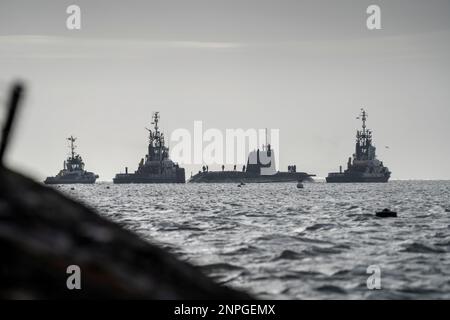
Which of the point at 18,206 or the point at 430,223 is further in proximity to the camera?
the point at 430,223

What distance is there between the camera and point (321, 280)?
44.0ft

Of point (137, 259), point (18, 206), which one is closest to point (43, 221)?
point (18, 206)

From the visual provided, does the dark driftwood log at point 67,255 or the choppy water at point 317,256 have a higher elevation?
the dark driftwood log at point 67,255

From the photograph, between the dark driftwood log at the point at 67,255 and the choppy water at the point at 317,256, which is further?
the choppy water at the point at 317,256

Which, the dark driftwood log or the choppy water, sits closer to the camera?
the dark driftwood log

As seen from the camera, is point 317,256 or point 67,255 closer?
point 67,255

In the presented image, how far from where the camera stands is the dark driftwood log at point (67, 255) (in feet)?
7.31

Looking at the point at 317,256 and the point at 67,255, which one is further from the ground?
the point at 67,255

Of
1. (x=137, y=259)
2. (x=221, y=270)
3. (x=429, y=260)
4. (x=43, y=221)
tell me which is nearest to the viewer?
(x=43, y=221)

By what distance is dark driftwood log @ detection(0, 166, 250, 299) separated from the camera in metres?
2.23

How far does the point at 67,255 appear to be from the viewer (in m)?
2.37

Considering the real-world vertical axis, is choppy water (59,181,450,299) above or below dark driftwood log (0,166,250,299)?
below

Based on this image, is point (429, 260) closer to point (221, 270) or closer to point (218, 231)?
point (221, 270)
